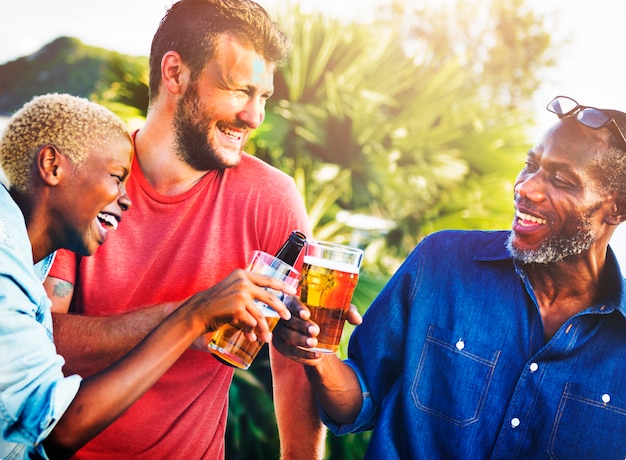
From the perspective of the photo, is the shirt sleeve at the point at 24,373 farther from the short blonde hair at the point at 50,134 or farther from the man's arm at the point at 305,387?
the man's arm at the point at 305,387

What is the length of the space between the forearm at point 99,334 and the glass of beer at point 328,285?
0.47m

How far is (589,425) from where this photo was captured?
1.68m

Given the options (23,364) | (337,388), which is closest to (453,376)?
(337,388)

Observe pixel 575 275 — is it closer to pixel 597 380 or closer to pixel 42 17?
pixel 597 380

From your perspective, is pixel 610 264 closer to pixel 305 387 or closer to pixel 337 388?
pixel 337 388

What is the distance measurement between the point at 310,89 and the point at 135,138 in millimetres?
896

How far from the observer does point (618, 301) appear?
174 centimetres

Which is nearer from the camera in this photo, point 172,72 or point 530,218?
point 530,218

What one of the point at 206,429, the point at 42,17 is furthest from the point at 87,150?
the point at 42,17

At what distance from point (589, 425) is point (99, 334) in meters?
1.32

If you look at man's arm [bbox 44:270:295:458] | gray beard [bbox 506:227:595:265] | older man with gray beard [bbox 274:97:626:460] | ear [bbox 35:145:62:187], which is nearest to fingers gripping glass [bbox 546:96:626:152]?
older man with gray beard [bbox 274:97:626:460]

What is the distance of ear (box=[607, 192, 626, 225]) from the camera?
1754 millimetres

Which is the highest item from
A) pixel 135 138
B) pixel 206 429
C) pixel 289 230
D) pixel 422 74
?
pixel 422 74

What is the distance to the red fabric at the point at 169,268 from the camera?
1.86 metres
